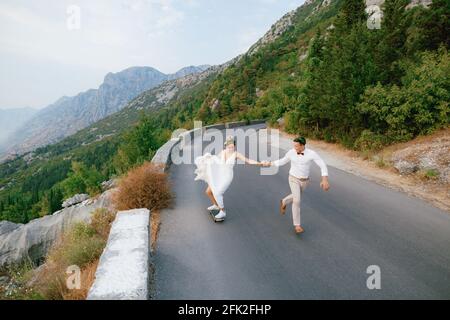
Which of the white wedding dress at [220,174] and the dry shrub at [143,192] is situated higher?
the white wedding dress at [220,174]

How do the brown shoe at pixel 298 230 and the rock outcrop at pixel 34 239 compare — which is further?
the rock outcrop at pixel 34 239

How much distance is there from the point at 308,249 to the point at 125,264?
3161 millimetres

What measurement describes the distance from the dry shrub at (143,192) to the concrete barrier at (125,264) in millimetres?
1788

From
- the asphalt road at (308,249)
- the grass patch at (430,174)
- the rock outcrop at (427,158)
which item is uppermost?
the rock outcrop at (427,158)

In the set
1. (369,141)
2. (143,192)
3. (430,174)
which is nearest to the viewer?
(143,192)

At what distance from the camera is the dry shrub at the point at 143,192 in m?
7.45

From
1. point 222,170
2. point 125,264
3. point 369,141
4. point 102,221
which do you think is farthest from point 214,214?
point 369,141

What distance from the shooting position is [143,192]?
7617mm

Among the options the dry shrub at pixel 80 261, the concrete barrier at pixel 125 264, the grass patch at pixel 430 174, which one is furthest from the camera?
the grass patch at pixel 430 174

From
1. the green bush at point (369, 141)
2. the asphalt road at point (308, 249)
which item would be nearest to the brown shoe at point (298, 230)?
the asphalt road at point (308, 249)

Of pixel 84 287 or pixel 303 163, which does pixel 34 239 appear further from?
pixel 303 163

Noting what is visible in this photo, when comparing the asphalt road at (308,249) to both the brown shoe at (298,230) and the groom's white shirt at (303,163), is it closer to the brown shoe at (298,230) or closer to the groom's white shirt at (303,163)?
the brown shoe at (298,230)
